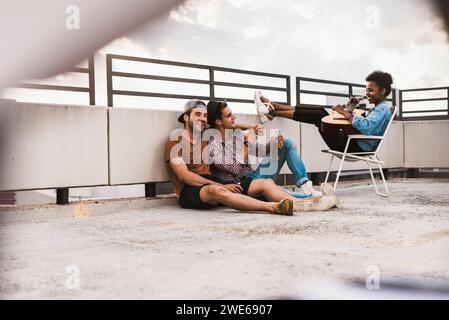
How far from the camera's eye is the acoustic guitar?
17.4 feet

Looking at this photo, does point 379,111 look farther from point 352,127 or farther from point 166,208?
point 166,208

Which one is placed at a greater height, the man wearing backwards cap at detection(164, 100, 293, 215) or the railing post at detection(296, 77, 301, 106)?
the railing post at detection(296, 77, 301, 106)

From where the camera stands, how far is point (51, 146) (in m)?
4.47

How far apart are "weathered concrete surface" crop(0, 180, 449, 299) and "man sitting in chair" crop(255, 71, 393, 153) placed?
3.72 feet

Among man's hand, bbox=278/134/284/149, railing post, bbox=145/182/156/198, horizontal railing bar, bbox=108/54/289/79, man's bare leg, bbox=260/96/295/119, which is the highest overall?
horizontal railing bar, bbox=108/54/289/79

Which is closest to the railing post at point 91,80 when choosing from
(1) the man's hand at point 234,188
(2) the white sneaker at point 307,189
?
(1) the man's hand at point 234,188

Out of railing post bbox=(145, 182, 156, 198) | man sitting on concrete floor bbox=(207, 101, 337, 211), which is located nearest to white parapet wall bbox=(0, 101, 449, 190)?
railing post bbox=(145, 182, 156, 198)

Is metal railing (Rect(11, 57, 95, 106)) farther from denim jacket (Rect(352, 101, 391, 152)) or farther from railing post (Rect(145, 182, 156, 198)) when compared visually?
denim jacket (Rect(352, 101, 391, 152))

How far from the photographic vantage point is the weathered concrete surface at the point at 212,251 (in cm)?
198

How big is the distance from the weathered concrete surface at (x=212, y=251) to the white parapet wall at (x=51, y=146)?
1.14ft

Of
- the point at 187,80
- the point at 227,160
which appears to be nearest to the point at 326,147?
the point at 187,80

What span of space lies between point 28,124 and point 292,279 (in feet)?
10.4

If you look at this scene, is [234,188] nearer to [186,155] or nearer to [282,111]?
[186,155]

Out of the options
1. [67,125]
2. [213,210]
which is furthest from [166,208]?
[67,125]
